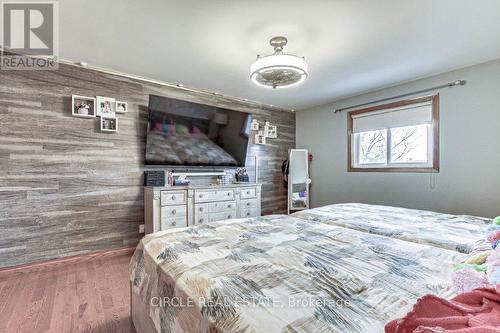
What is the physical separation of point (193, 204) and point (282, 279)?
7.96ft

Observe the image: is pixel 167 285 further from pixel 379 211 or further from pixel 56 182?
pixel 56 182

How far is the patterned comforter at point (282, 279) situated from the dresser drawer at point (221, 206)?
1.75 m

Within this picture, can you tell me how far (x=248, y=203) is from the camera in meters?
3.87

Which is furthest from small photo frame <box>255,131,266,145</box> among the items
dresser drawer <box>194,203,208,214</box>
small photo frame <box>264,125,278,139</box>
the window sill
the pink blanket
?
the pink blanket

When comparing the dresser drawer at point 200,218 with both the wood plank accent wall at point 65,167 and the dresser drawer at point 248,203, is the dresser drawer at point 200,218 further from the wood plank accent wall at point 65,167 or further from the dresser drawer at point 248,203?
the wood plank accent wall at point 65,167

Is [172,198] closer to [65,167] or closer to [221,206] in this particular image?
[221,206]

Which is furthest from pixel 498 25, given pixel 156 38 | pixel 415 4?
pixel 156 38

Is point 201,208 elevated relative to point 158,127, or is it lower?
lower

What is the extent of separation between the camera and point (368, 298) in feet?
2.80

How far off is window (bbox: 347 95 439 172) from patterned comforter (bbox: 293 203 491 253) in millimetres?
1304

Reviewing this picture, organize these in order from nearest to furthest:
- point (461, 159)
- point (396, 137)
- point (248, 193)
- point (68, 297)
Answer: point (68, 297)
point (461, 159)
point (396, 137)
point (248, 193)

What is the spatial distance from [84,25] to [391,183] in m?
4.13

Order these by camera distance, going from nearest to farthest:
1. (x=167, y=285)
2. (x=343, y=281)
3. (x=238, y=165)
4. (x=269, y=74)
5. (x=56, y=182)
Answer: (x=343, y=281), (x=167, y=285), (x=269, y=74), (x=56, y=182), (x=238, y=165)

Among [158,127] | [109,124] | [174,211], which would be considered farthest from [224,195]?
[109,124]
